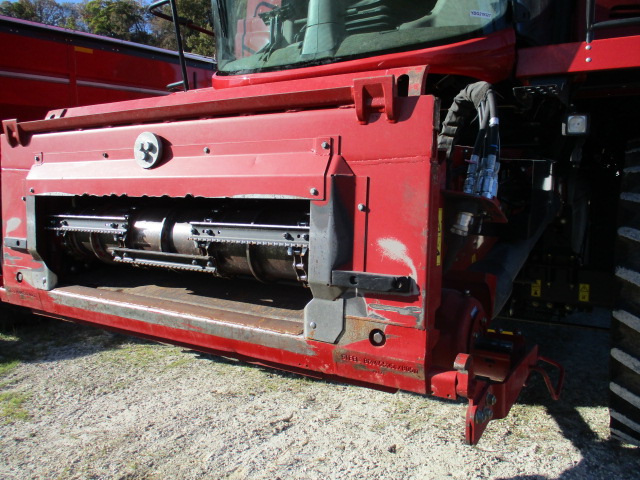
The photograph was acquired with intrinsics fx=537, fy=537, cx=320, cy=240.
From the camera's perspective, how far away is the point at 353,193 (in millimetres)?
2016

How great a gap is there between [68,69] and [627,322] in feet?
17.3

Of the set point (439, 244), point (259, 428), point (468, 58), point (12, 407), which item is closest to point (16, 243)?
point (12, 407)

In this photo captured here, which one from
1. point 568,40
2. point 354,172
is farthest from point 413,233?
point 568,40

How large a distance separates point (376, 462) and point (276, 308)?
2.77 ft

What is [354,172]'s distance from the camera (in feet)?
6.63

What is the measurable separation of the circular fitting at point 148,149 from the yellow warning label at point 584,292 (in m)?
2.66

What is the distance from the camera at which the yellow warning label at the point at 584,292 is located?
3393 mm

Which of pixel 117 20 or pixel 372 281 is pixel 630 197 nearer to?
pixel 372 281

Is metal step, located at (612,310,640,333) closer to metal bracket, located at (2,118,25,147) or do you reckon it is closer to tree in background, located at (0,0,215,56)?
metal bracket, located at (2,118,25,147)

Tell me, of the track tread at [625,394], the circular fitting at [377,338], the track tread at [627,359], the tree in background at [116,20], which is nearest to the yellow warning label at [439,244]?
the circular fitting at [377,338]

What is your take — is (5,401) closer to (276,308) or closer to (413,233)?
(276,308)

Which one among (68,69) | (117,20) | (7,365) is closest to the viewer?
(7,365)

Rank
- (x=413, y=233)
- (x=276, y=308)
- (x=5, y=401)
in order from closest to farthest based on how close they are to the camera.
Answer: (x=413, y=233) → (x=276, y=308) → (x=5, y=401)

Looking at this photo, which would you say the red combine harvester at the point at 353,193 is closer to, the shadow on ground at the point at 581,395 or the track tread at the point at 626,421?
the track tread at the point at 626,421
